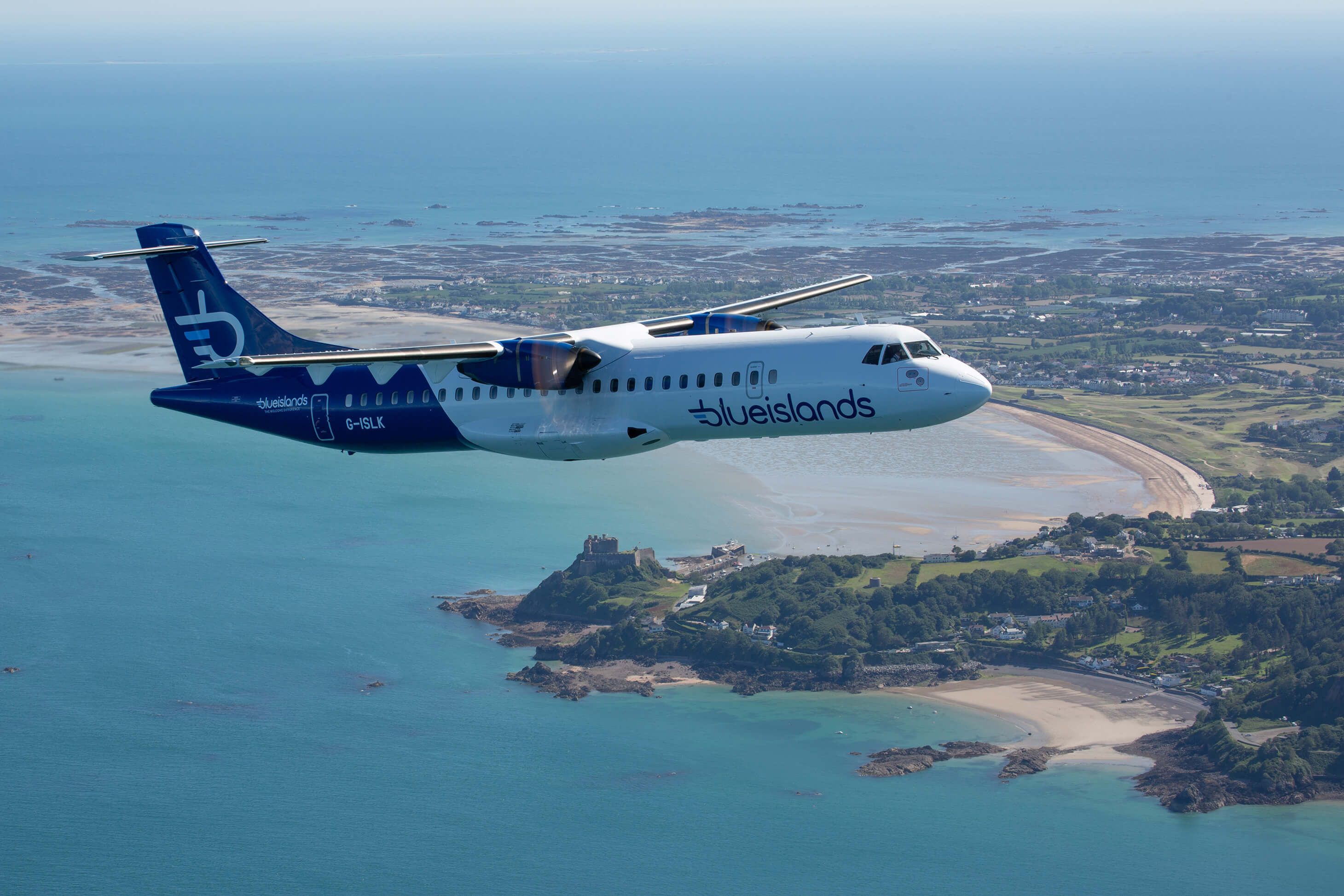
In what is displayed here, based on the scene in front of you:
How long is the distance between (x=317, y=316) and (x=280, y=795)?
103 meters

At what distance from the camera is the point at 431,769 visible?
75.4 metres

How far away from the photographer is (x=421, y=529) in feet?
347

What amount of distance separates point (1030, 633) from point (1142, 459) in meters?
40.6

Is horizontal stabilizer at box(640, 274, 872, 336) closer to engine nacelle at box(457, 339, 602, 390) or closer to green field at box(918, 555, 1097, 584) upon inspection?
engine nacelle at box(457, 339, 602, 390)

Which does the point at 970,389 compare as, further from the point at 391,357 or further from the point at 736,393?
the point at 391,357

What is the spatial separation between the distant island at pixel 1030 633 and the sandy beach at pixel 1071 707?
196mm

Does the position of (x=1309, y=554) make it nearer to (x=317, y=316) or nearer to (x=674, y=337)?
(x=674, y=337)

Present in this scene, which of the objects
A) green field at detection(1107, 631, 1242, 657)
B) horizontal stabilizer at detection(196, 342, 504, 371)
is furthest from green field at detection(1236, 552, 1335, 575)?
horizontal stabilizer at detection(196, 342, 504, 371)

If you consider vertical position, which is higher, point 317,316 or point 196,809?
point 317,316

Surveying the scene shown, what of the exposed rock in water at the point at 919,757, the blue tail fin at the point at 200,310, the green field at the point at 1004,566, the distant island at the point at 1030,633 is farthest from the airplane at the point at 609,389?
the green field at the point at 1004,566

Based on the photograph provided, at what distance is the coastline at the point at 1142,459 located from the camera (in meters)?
108

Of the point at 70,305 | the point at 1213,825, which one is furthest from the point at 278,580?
the point at 70,305

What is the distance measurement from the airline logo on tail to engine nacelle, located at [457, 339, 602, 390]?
38.0 ft

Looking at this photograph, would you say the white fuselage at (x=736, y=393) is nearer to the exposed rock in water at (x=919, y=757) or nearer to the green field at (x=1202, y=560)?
the exposed rock in water at (x=919, y=757)
